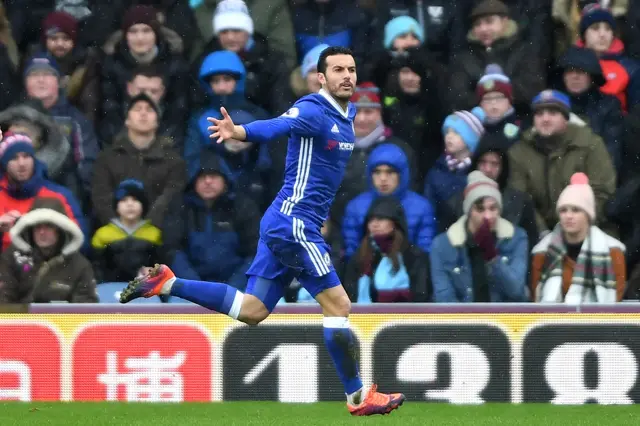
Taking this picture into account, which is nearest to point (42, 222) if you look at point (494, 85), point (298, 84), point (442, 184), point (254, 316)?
point (298, 84)

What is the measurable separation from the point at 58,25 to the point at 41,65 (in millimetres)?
482

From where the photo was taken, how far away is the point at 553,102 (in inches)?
363

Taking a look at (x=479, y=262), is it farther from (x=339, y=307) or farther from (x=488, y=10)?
(x=339, y=307)

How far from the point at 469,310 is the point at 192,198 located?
6.75 feet

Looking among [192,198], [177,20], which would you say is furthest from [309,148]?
[177,20]

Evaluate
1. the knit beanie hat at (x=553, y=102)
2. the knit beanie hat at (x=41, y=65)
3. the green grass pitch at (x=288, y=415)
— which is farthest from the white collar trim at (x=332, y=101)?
the knit beanie hat at (x=41, y=65)

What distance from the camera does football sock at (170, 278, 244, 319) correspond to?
272 inches

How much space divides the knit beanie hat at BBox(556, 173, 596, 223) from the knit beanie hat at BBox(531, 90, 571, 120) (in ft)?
1.88

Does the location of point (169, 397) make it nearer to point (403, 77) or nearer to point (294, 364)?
point (294, 364)

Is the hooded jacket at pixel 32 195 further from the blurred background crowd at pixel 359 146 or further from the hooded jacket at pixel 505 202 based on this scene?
the hooded jacket at pixel 505 202

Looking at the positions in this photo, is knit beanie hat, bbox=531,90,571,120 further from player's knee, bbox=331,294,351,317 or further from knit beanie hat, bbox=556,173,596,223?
player's knee, bbox=331,294,351,317

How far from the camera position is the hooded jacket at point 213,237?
9102mm

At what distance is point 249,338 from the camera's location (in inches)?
334

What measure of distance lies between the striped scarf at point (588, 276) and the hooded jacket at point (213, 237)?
1980 millimetres
